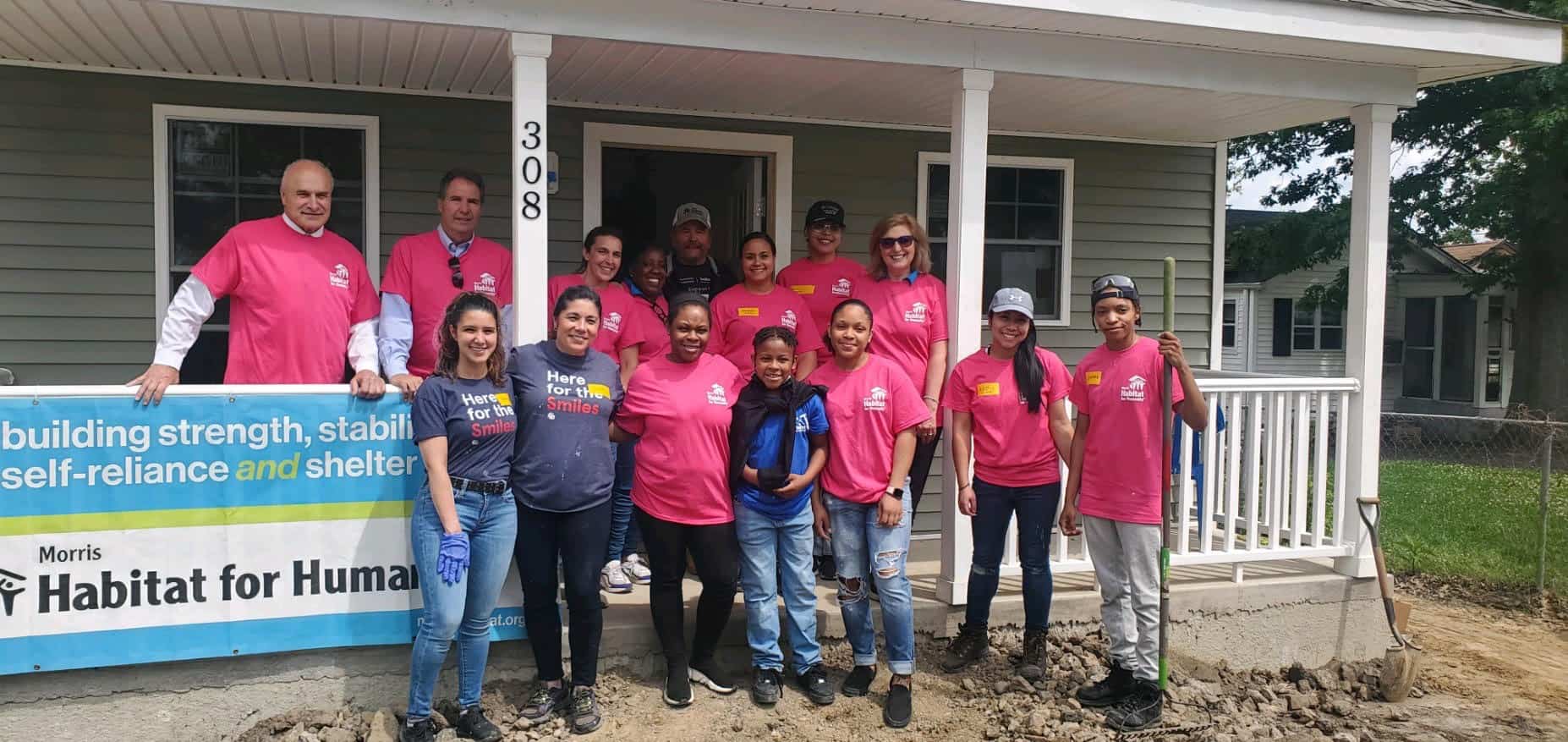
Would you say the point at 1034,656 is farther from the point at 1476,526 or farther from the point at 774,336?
the point at 1476,526

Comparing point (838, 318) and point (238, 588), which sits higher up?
point (838, 318)

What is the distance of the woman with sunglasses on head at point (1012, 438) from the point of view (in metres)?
4.30

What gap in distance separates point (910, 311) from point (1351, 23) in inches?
95.2

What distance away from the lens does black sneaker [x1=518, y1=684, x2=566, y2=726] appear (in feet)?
13.2

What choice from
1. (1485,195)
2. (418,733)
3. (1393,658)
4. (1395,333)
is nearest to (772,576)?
(418,733)

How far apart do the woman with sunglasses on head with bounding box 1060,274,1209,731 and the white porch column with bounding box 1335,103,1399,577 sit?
5.79ft

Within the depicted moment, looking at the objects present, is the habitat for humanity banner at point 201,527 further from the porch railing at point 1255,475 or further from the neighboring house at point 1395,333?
the neighboring house at point 1395,333

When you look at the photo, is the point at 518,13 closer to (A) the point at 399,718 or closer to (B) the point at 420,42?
(B) the point at 420,42

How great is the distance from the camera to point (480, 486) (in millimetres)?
3684

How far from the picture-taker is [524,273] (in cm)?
427

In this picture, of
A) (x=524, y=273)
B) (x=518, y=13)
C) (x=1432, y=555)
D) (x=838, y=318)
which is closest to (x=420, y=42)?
(x=518, y=13)

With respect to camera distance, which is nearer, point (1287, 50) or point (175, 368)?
point (175, 368)

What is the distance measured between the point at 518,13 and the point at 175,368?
71.9 inches

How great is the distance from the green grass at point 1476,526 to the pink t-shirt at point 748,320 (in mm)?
5777
